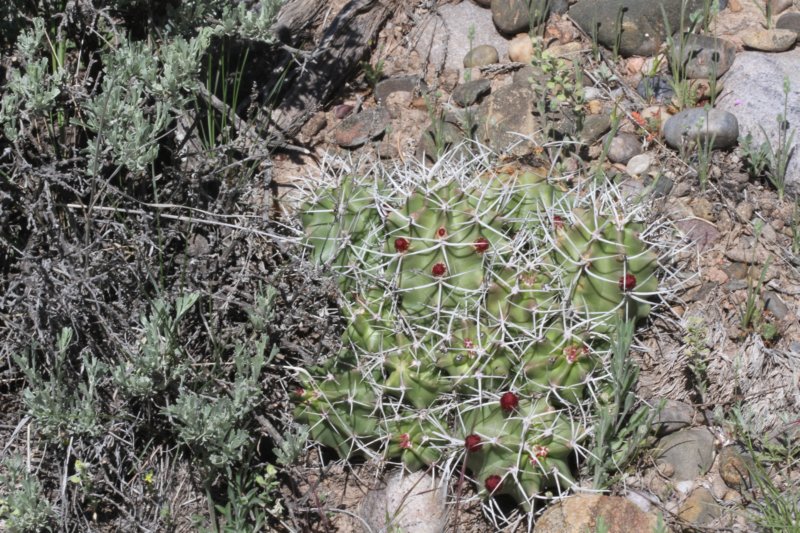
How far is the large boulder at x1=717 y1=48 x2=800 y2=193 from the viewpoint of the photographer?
14.6 feet

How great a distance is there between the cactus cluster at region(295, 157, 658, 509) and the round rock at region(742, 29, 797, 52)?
1863 millimetres

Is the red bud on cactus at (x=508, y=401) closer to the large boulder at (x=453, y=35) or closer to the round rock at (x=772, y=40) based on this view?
the large boulder at (x=453, y=35)

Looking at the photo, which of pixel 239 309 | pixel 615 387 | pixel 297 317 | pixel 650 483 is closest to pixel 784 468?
pixel 650 483

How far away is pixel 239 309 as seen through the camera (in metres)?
3.93

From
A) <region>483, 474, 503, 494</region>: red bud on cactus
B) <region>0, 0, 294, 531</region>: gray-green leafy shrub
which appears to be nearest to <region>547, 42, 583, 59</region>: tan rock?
<region>0, 0, 294, 531</region>: gray-green leafy shrub

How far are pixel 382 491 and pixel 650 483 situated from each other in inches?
43.1

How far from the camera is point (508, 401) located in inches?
130

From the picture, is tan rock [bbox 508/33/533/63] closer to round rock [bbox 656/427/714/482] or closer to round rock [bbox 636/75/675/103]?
round rock [bbox 636/75/675/103]

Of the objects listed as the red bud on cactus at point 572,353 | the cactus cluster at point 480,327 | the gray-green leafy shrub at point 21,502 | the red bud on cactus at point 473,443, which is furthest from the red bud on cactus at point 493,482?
the gray-green leafy shrub at point 21,502

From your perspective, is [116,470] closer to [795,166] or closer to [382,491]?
[382,491]

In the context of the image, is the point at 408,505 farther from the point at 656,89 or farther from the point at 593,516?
the point at 656,89

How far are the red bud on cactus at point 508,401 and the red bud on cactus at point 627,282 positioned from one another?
635mm

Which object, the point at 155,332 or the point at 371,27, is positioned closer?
the point at 155,332

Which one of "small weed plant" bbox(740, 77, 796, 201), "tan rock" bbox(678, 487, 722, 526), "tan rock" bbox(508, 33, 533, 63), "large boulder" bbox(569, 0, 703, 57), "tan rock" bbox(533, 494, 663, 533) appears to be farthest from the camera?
"tan rock" bbox(508, 33, 533, 63)
